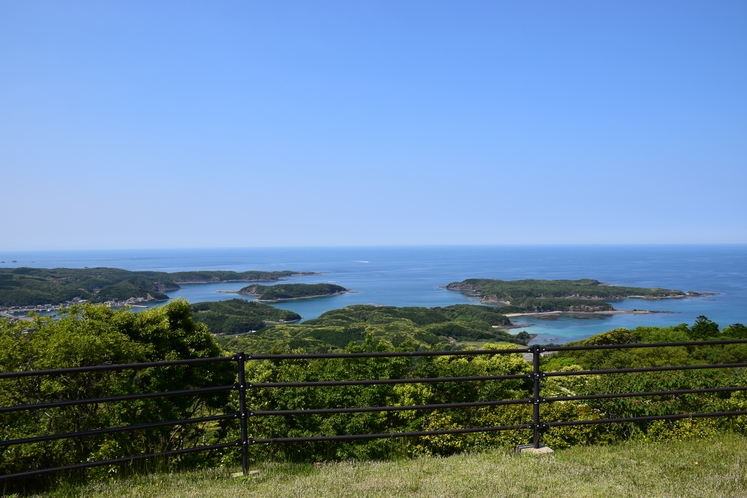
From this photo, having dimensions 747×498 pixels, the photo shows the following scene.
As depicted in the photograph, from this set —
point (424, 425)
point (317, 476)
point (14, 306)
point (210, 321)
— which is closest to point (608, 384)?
point (424, 425)

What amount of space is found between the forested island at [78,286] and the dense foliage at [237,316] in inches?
852

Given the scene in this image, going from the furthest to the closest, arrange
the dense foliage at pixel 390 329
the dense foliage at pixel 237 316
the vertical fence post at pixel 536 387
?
1. the dense foliage at pixel 237 316
2. the dense foliage at pixel 390 329
3. the vertical fence post at pixel 536 387

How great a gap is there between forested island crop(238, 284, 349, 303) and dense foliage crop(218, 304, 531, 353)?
4462cm

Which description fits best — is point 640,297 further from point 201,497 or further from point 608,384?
point 201,497

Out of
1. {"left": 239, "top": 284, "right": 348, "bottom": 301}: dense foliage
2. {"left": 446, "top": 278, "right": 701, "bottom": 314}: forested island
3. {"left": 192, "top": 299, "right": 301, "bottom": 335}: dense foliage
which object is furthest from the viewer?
{"left": 239, "top": 284, "right": 348, "bottom": 301}: dense foliage

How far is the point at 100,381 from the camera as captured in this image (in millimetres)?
9898

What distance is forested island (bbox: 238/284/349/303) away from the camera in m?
132

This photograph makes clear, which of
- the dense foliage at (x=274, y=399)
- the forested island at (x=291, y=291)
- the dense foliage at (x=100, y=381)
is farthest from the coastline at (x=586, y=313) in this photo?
the dense foliage at (x=100, y=381)

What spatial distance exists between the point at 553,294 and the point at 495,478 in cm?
12612

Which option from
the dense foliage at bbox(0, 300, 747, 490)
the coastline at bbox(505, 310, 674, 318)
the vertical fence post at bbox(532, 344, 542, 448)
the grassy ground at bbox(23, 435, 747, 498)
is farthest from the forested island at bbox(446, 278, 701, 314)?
the grassy ground at bbox(23, 435, 747, 498)

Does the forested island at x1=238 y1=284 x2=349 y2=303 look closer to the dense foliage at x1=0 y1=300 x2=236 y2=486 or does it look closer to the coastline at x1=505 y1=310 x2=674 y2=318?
the coastline at x1=505 y1=310 x2=674 y2=318

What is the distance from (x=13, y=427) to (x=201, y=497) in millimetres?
7902

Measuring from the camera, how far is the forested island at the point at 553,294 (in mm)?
106312

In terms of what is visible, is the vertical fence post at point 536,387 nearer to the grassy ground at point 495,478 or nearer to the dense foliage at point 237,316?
the grassy ground at point 495,478
